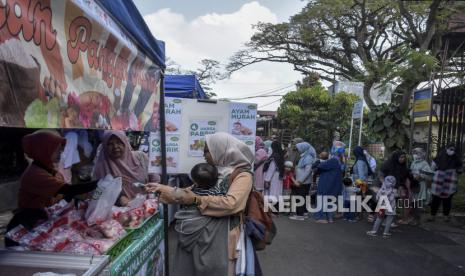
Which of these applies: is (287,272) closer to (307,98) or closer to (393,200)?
(393,200)

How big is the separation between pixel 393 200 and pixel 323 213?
1.72 metres

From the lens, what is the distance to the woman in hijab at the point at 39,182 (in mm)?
2699

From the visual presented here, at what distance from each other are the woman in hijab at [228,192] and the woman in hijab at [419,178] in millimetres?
6485

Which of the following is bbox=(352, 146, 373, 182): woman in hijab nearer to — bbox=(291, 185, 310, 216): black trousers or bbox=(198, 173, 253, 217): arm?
bbox=(291, 185, 310, 216): black trousers

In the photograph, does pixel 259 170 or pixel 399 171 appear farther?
pixel 259 170

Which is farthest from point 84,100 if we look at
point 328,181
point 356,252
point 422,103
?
point 422,103

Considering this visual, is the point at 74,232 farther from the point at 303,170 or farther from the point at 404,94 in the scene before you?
the point at 404,94

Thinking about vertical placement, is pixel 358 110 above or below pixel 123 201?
above

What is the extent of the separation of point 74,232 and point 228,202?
3.13 ft

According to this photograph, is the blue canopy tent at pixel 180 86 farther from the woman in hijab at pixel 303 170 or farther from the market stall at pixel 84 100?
the market stall at pixel 84 100

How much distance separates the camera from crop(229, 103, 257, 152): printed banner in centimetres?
471

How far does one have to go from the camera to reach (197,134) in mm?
4480

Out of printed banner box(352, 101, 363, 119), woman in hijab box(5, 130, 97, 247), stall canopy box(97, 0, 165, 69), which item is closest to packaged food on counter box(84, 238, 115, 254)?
woman in hijab box(5, 130, 97, 247)

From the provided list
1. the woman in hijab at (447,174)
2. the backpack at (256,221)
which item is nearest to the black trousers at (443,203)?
the woman in hijab at (447,174)
